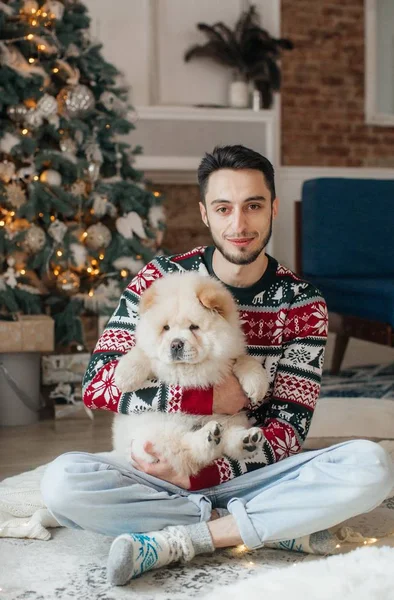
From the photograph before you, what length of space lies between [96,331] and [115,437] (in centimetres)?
258

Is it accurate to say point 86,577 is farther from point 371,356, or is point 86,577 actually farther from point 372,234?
point 371,356

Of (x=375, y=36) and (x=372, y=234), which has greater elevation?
(x=375, y=36)

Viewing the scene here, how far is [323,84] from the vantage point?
20.8 ft

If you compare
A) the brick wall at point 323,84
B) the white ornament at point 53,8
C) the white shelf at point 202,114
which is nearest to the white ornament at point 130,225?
the white ornament at point 53,8

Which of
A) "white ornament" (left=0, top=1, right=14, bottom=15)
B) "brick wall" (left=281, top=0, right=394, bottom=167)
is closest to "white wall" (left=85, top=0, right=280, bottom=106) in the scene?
"brick wall" (left=281, top=0, right=394, bottom=167)

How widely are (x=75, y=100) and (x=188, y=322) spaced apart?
7.65 feet

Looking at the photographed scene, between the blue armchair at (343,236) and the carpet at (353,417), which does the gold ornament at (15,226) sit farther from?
the blue armchair at (343,236)

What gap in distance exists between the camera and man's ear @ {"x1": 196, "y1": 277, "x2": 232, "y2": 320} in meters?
1.76

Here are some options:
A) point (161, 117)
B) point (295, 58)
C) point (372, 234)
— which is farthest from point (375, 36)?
point (372, 234)

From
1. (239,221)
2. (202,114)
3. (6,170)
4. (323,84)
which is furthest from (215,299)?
(323,84)

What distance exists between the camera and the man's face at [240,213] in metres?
1.94

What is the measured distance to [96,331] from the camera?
450 centimetres

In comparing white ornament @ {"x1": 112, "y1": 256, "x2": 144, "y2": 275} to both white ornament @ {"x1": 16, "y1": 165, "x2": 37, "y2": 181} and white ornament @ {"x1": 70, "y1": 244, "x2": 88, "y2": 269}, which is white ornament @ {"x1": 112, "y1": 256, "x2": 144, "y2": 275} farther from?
white ornament @ {"x1": 16, "y1": 165, "x2": 37, "y2": 181}

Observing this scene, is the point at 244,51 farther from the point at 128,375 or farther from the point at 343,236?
the point at 128,375
